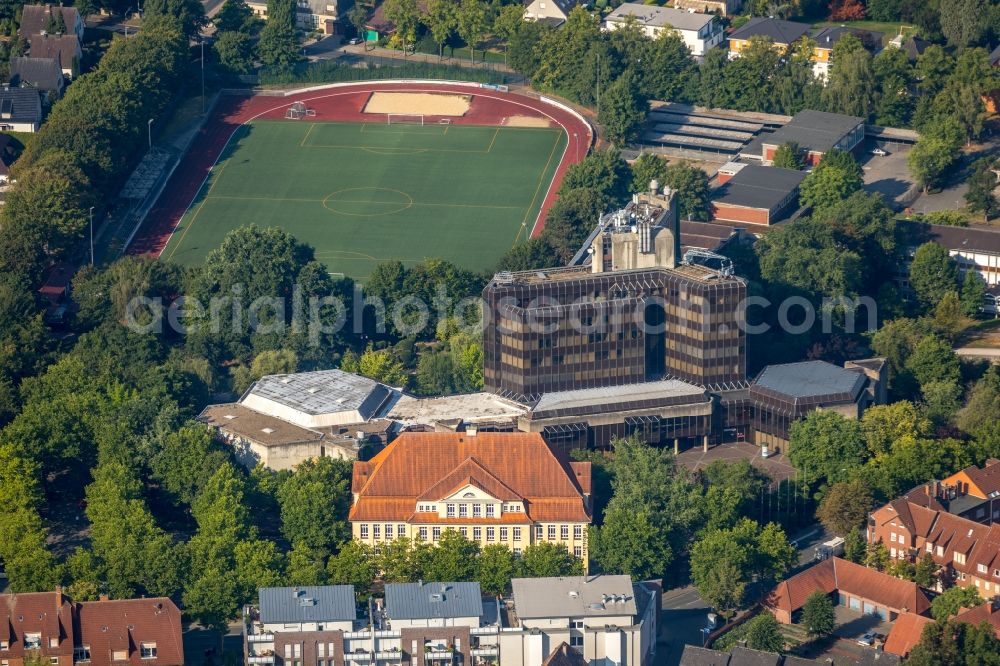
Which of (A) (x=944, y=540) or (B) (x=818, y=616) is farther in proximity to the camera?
(A) (x=944, y=540)

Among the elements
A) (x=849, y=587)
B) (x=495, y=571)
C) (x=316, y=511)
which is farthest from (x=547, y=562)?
(x=849, y=587)

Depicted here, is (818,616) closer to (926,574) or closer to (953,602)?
(953,602)

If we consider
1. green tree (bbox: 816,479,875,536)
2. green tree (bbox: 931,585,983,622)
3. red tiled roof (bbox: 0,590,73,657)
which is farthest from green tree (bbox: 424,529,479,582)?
green tree (bbox: 931,585,983,622)

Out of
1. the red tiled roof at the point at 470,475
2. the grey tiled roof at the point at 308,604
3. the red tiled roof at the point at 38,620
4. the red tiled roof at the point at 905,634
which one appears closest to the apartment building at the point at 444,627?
the grey tiled roof at the point at 308,604

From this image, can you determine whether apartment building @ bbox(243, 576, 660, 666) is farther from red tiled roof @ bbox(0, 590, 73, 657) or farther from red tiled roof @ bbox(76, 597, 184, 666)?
red tiled roof @ bbox(0, 590, 73, 657)

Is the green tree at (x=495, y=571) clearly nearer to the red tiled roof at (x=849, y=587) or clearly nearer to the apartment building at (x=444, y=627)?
the apartment building at (x=444, y=627)

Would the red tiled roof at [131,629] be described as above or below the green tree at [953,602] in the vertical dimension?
above

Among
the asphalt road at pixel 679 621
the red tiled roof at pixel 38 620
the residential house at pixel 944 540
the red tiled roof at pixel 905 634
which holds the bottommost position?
the asphalt road at pixel 679 621
